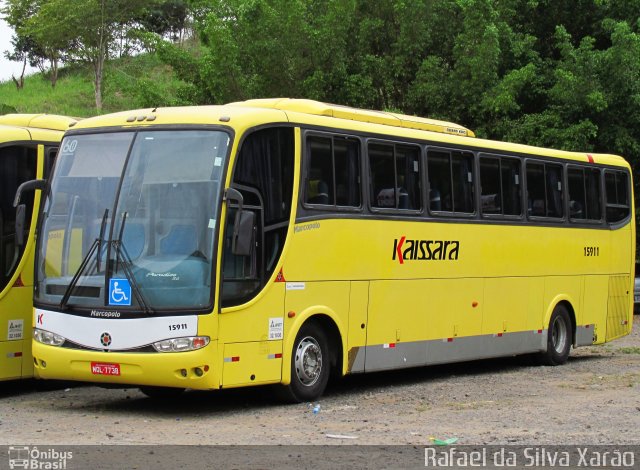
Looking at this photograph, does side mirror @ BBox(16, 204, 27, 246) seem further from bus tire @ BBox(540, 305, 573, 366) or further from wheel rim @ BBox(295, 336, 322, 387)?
bus tire @ BBox(540, 305, 573, 366)

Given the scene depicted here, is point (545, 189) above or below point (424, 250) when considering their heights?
above

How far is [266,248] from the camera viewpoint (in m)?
12.8

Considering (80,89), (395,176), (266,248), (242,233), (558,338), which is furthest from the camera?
(80,89)

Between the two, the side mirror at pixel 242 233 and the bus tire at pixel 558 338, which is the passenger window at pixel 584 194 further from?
the side mirror at pixel 242 233

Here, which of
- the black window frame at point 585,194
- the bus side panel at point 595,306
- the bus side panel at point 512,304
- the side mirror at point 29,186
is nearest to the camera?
the side mirror at point 29,186

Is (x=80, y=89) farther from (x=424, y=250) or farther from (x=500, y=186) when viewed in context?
(x=424, y=250)

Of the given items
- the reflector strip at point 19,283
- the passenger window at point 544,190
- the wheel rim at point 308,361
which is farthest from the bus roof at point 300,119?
the wheel rim at point 308,361

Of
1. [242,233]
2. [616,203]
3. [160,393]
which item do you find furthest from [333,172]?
[616,203]

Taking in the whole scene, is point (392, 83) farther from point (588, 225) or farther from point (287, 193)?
point (287, 193)

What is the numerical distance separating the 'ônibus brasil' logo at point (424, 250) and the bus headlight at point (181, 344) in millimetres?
4017

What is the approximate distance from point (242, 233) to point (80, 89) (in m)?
45.8

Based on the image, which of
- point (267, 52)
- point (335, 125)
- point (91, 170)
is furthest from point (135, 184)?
point (267, 52)

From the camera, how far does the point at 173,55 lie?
29672 millimetres

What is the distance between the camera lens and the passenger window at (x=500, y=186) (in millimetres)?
17188
